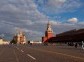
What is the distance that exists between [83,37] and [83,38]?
86.8 inches

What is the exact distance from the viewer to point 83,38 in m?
139

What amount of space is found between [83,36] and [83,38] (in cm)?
466

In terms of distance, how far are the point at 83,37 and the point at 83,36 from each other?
8.05 feet

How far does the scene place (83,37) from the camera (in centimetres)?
14088

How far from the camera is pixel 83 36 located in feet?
470
